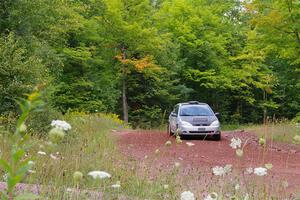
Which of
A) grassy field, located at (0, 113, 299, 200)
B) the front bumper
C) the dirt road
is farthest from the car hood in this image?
grassy field, located at (0, 113, 299, 200)

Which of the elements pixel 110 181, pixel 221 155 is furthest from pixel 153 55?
pixel 110 181

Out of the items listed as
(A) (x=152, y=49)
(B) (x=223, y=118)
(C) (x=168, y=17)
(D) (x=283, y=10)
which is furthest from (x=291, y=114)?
(D) (x=283, y=10)

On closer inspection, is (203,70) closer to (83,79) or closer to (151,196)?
(83,79)

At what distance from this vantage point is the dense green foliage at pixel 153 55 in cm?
1975

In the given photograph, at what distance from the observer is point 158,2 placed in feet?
144

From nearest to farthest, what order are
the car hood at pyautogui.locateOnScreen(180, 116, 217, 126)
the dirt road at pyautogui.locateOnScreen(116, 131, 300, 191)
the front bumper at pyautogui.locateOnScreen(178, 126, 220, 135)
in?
1. the dirt road at pyautogui.locateOnScreen(116, 131, 300, 191)
2. the front bumper at pyautogui.locateOnScreen(178, 126, 220, 135)
3. the car hood at pyautogui.locateOnScreen(180, 116, 217, 126)

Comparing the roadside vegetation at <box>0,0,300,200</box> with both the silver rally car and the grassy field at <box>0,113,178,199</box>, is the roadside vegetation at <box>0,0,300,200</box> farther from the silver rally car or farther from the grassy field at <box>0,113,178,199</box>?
the silver rally car

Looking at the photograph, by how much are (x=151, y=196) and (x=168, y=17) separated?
34.7m

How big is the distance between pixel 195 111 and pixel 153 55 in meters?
15.4

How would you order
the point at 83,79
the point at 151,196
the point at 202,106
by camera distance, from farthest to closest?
the point at 83,79
the point at 202,106
the point at 151,196

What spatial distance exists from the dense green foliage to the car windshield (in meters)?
4.95

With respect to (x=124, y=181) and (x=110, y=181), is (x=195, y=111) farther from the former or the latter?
(x=110, y=181)

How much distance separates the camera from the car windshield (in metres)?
18.7

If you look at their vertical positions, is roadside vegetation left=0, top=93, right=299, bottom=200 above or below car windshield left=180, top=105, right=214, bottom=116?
below
